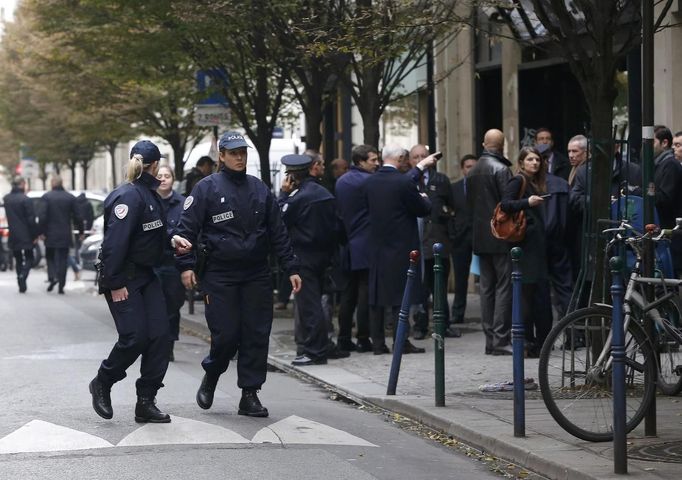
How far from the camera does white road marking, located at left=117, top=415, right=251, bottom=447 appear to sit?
9.09 m

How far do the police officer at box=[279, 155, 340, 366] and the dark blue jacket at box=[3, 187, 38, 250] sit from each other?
14.4 meters

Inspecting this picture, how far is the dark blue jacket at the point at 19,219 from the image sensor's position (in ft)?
89.6

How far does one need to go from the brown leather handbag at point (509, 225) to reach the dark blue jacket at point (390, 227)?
3.65 ft

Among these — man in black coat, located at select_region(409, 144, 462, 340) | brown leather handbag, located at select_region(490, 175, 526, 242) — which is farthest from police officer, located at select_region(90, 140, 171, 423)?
man in black coat, located at select_region(409, 144, 462, 340)

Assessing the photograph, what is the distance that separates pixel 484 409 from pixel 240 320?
A: 1776 millimetres

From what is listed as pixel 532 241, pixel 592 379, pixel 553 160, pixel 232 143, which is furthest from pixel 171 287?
pixel 592 379

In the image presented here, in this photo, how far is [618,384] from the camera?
7559mm

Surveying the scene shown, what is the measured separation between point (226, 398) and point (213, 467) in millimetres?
3020

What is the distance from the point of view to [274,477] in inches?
312

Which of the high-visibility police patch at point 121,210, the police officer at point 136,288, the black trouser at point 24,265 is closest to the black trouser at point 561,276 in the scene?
the police officer at point 136,288

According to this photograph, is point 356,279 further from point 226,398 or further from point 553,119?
point 553,119

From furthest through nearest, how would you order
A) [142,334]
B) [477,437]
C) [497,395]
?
[497,395] → [142,334] → [477,437]

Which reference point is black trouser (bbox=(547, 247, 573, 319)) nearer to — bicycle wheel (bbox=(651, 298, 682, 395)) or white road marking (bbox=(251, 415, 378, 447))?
bicycle wheel (bbox=(651, 298, 682, 395))

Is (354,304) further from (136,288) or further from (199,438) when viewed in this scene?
(199,438)
